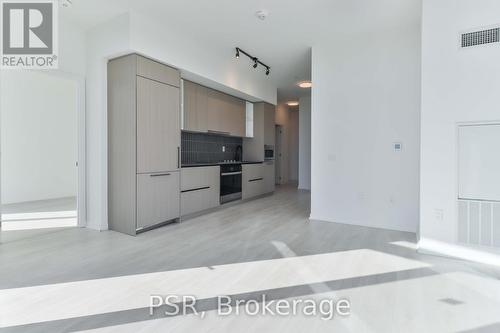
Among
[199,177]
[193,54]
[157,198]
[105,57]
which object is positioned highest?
[193,54]

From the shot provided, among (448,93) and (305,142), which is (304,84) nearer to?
(305,142)

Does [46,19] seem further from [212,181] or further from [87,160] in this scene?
[212,181]

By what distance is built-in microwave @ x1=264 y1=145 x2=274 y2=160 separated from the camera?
696 cm

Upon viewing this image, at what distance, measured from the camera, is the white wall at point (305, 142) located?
28.0ft

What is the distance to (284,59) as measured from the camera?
17.3 ft

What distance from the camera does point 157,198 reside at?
388 cm

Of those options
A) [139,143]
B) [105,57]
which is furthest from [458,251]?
[105,57]

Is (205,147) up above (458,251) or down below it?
above

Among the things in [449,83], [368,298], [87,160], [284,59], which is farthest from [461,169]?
[87,160]

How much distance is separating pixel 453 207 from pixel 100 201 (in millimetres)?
4591

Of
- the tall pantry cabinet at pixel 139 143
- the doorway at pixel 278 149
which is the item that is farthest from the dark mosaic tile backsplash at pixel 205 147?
the doorway at pixel 278 149

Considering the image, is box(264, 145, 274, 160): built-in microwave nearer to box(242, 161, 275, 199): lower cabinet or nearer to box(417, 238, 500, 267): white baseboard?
box(242, 161, 275, 199): lower cabinet

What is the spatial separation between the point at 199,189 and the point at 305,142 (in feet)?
16.0

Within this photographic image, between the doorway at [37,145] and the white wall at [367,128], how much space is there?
15.7 ft
